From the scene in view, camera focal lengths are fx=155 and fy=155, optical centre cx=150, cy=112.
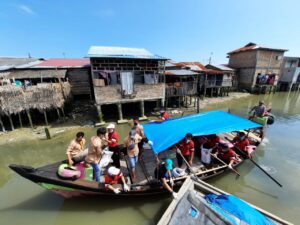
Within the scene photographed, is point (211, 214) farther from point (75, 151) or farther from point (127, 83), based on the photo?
point (127, 83)

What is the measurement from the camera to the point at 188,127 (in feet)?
20.1

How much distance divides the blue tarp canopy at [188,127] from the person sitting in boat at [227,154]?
733 mm

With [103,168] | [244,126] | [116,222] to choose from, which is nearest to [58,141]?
[103,168]

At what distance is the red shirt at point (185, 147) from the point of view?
561cm

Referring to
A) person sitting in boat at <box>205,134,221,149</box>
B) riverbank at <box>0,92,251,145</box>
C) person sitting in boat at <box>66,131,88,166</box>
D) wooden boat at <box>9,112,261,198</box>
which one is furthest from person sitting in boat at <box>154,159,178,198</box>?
riverbank at <box>0,92,251,145</box>

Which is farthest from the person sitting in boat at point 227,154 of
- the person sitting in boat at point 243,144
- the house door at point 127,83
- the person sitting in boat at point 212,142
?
the house door at point 127,83

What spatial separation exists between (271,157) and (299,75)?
106ft

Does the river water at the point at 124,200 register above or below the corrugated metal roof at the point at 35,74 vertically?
below

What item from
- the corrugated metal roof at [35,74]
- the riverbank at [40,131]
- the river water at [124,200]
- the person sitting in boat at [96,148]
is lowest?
the river water at [124,200]

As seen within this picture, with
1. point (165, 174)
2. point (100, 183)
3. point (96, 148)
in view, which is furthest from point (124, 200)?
point (96, 148)

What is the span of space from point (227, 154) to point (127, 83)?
8.83m

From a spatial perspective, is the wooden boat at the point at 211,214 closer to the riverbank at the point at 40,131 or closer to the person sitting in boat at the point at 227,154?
the person sitting in boat at the point at 227,154

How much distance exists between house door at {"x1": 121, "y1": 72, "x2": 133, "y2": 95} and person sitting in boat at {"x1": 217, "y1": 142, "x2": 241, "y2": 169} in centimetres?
830

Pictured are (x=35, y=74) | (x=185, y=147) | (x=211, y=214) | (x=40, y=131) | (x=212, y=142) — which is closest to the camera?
(x=211, y=214)
